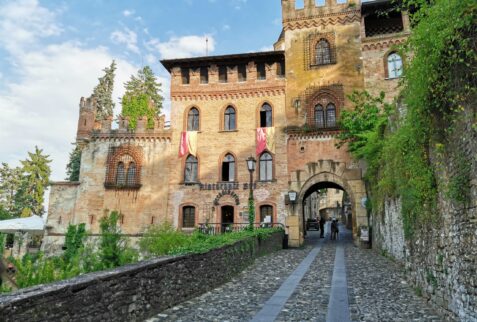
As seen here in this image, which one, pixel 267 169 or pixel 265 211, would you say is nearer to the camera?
pixel 265 211

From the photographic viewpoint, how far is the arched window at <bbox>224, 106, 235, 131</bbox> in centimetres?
2392

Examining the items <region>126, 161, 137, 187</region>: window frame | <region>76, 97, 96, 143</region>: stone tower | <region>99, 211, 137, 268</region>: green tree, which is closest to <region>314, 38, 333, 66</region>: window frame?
<region>126, 161, 137, 187</region>: window frame

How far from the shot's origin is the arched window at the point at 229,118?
23922 millimetres

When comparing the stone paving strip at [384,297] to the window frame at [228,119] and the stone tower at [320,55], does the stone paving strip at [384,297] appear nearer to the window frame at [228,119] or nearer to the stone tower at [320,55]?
the stone tower at [320,55]

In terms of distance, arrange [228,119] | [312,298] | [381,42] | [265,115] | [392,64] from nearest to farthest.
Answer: [312,298]
[392,64]
[381,42]
[265,115]
[228,119]

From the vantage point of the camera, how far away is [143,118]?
24266mm

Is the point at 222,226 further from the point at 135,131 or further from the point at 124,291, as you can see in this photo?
the point at 124,291

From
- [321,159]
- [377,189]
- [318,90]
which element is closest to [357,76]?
[318,90]

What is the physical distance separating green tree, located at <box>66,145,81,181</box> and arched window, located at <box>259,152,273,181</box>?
63.5 ft

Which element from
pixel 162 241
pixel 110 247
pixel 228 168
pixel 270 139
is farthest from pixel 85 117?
pixel 110 247

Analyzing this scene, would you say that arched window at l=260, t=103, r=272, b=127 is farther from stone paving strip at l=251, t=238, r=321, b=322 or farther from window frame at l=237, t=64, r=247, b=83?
stone paving strip at l=251, t=238, r=321, b=322

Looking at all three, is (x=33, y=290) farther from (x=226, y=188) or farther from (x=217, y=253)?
(x=226, y=188)

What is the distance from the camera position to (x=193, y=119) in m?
24.4

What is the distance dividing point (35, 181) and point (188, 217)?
25.7 meters
